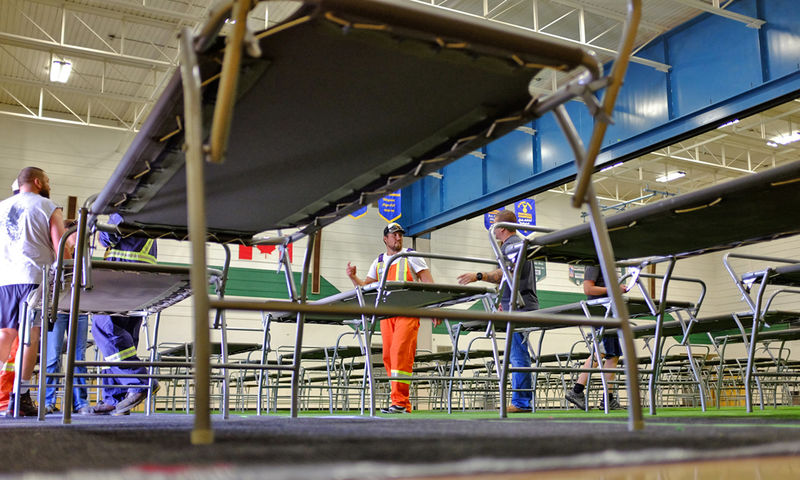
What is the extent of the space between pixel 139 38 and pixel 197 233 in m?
9.69

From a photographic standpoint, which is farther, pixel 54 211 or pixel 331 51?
pixel 54 211

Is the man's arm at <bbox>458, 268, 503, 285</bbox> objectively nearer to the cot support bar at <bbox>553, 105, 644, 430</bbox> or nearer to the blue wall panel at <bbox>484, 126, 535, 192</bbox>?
the cot support bar at <bbox>553, 105, 644, 430</bbox>

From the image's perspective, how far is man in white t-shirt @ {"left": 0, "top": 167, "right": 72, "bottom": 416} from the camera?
3.51 m

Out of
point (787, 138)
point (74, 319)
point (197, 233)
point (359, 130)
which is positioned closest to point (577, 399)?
point (74, 319)

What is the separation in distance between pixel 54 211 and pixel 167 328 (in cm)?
773

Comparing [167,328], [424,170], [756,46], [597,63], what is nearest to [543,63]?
[597,63]

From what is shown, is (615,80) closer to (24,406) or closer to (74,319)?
(74,319)

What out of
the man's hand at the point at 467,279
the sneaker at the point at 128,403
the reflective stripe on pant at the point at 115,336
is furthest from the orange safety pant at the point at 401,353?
the reflective stripe on pant at the point at 115,336

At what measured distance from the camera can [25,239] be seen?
3.62m

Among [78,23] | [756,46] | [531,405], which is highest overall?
[78,23]

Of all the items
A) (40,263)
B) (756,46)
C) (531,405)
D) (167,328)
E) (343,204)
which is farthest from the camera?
(167,328)

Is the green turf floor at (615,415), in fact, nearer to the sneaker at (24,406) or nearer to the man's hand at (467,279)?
the man's hand at (467,279)

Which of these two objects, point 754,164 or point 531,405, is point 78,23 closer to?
point 531,405

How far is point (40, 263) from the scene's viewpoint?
3664 mm
